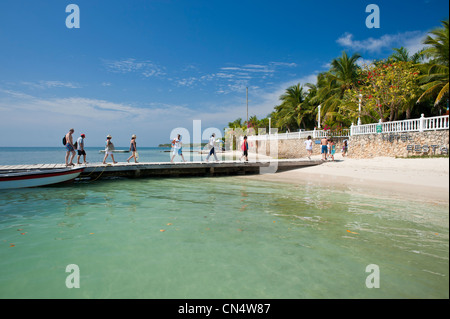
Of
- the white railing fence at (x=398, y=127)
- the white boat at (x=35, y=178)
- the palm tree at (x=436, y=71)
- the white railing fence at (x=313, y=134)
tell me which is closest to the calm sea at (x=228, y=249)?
the white boat at (x=35, y=178)

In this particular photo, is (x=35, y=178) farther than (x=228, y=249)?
Yes

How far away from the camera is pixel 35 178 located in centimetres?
1171

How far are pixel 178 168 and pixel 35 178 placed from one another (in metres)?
8.04

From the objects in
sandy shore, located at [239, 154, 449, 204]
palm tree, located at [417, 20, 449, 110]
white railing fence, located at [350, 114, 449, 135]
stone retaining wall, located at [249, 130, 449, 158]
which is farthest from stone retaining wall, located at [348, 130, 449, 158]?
palm tree, located at [417, 20, 449, 110]

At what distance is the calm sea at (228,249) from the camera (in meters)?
3.56

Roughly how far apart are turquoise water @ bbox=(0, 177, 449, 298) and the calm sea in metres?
0.02

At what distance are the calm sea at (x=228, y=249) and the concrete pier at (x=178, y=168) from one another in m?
6.35

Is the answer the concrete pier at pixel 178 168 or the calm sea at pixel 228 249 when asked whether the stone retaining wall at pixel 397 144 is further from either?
the calm sea at pixel 228 249

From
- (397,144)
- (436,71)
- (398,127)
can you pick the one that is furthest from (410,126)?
(436,71)

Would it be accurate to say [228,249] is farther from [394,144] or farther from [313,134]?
[313,134]

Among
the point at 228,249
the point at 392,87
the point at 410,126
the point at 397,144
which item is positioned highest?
the point at 392,87

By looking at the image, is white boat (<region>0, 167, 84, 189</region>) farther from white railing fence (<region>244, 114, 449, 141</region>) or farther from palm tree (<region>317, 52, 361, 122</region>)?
palm tree (<region>317, 52, 361, 122</region>)

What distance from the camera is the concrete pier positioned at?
14.9 meters

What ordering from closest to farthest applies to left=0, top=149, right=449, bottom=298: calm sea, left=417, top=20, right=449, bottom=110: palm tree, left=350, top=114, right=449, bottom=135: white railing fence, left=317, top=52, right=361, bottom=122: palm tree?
left=0, top=149, right=449, bottom=298: calm sea, left=350, top=114, right=449, bottom=135: white railing fence, left=417, top=20, right=449, bottom=110: palm tree, left=317, top=52, right=361, bottom=122: palm tree
